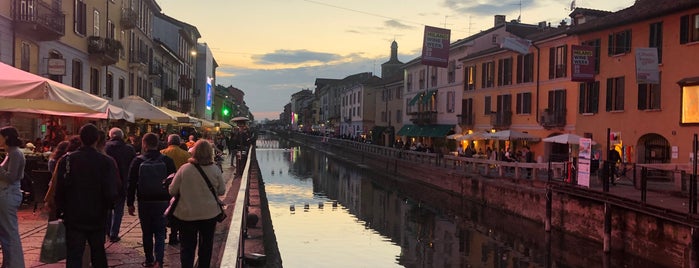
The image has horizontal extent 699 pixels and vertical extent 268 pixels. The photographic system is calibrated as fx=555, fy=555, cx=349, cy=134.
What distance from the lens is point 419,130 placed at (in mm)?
55094

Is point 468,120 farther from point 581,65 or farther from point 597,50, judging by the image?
point 581,65

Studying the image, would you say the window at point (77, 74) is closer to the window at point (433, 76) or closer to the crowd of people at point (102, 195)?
the crowd of people at point (102, 195)

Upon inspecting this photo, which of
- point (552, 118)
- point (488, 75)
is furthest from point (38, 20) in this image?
point (488, 75)

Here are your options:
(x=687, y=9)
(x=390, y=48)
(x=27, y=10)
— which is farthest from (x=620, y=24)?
(x=390, y=48)

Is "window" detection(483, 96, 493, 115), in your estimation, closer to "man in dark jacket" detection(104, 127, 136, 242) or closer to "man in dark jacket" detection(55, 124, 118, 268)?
"man in dark jacket" detection(104, 127, 136, 242)

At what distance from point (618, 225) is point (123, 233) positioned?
48.8 ft

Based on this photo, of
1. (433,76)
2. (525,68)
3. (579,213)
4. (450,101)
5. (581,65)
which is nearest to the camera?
(579,213)

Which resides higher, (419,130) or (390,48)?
(390,48)

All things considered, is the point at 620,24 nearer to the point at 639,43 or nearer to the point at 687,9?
the point at 639,43

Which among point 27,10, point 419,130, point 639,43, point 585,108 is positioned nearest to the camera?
point 27,10

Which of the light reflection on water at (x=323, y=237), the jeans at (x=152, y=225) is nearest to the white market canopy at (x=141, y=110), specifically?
the light reflection on water at (x=323, y=237)

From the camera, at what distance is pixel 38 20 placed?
1900 centimetres

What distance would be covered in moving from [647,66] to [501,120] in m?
18.6

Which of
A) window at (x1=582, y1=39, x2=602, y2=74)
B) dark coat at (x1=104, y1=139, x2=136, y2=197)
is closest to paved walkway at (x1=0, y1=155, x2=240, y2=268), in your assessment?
dark coat at (x1=104, y1=139, x2=136, y2=197)
